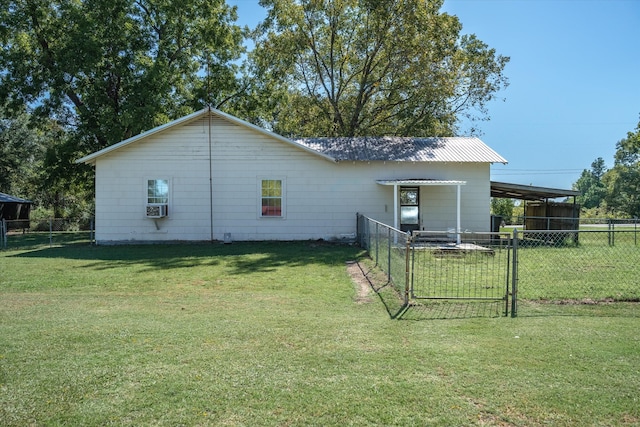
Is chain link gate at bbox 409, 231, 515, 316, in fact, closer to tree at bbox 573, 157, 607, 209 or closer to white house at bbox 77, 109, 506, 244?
white house at bbox 77, 109, 506, 244

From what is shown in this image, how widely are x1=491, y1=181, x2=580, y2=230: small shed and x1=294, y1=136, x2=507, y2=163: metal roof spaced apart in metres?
1.56

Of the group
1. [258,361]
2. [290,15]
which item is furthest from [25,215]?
[258,361]

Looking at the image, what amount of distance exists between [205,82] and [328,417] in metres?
25.4

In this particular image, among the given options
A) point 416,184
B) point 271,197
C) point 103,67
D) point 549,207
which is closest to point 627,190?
point 549,207

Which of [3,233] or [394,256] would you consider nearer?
[394,256]

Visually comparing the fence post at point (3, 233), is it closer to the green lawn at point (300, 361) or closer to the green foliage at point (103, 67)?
the green foliage at point (103, 67)

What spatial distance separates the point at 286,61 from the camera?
2655 centimetres

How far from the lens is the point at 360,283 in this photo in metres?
8.85

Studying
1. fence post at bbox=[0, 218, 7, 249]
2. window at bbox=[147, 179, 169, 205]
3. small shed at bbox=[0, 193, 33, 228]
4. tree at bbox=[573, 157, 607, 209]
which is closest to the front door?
window at bbox=[147, 179, 169, 205]

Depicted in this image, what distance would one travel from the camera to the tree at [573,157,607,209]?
89062 millimetres

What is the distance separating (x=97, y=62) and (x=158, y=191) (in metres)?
10.0

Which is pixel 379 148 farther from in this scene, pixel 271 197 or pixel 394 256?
pixel 394 256

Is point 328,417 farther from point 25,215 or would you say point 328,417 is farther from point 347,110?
point 25,215

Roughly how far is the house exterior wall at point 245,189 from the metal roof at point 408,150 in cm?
32
